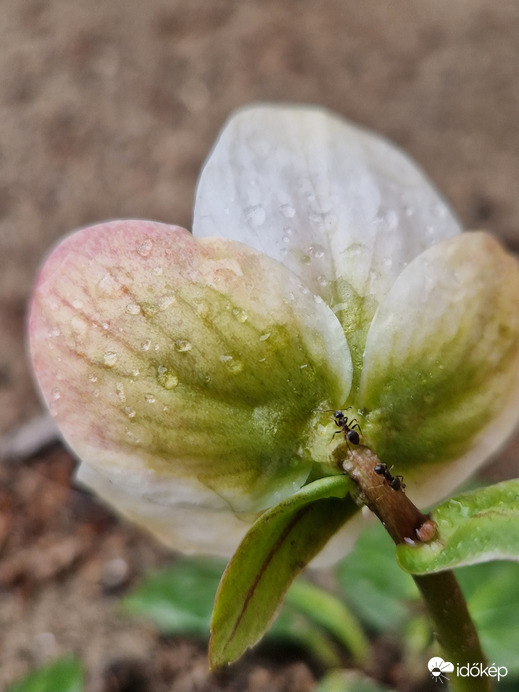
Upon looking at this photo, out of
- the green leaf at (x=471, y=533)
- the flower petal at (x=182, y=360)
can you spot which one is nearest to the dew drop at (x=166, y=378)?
the flower petal at (x=182, y=360)

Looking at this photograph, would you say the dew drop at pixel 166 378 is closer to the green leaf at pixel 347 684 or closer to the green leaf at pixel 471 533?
the green leaf at pixel 471 533

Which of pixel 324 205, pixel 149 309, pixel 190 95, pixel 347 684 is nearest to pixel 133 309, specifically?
pixel 149 309

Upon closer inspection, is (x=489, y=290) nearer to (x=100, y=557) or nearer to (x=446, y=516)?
(x=446, y=516)

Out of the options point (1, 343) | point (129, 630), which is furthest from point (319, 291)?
point (1, 343)

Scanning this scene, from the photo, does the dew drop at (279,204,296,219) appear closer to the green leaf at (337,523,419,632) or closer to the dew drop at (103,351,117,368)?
the dew drop at (103,351,117,368)

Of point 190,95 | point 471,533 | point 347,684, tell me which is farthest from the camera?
point 190,95

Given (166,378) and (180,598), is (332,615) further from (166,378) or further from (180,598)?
(166,378)
